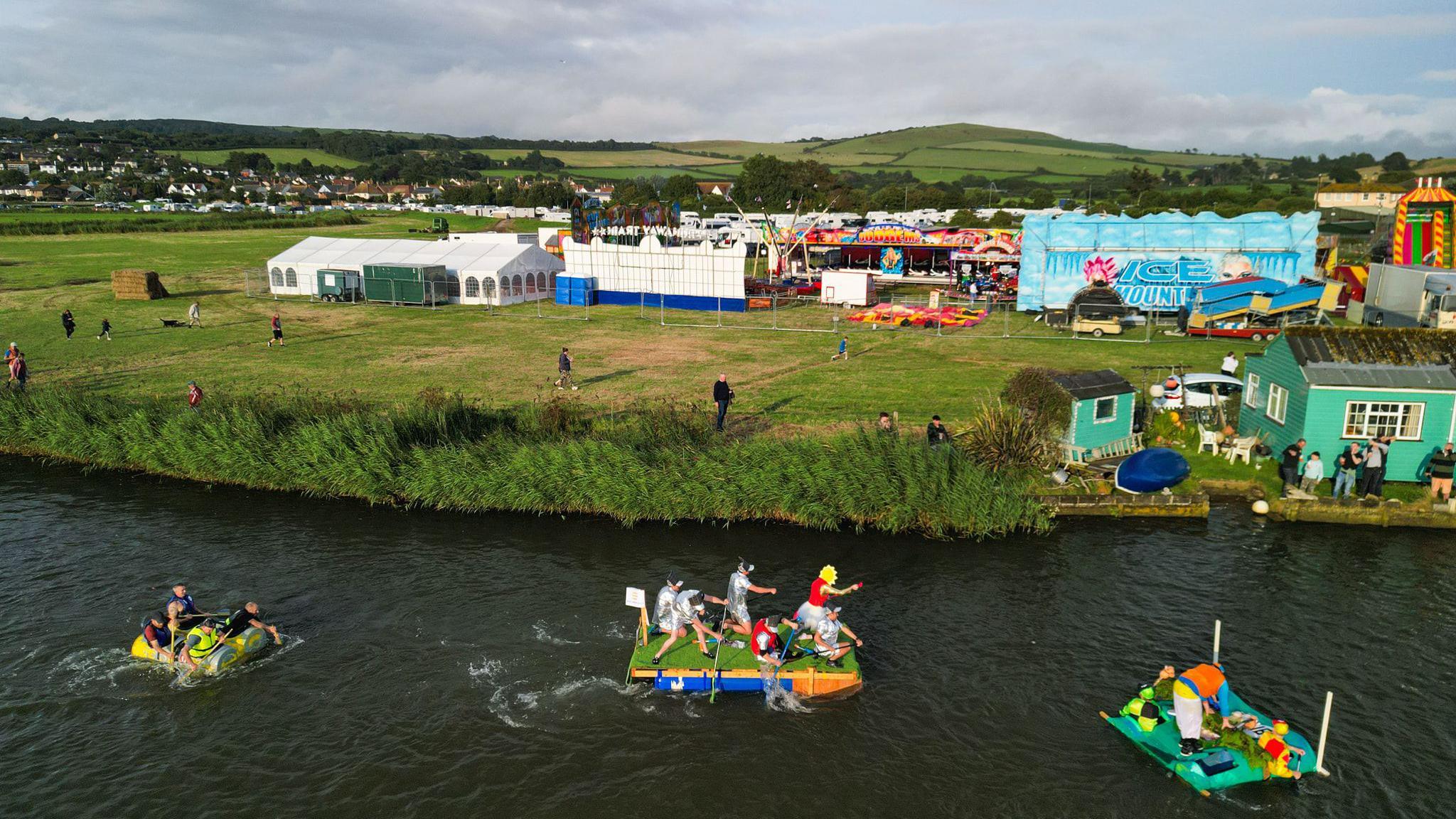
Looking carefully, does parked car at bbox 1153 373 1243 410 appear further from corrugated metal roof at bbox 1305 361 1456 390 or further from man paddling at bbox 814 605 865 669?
man paddling at bbox 814 605 865 669

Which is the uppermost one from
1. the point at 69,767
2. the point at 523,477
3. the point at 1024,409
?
the point at 1024,409

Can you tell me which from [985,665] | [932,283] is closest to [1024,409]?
[985,665]

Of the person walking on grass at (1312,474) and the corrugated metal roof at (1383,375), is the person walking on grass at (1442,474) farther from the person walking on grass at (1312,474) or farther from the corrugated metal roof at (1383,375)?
the person walking on grass at (1312,474)

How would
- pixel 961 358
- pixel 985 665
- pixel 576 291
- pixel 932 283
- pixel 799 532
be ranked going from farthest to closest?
1. pixel 932 283
2. pixel 576 291
3. pixel 961 358
4. pixel 799 532
5. pixel 985 665

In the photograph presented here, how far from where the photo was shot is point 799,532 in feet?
72.8

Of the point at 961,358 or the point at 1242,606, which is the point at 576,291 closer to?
the point at 961,358

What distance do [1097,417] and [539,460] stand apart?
52.1 ft

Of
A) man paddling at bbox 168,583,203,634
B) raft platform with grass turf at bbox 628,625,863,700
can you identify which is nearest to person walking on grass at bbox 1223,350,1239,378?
raft platform with grass turf at bbox 628,625,863,700

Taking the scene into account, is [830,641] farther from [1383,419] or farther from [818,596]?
[1383,419]

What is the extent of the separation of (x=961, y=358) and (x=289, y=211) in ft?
430

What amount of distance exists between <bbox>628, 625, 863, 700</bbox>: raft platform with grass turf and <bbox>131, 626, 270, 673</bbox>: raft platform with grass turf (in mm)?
7278

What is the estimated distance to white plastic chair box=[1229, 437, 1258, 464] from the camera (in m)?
24.8

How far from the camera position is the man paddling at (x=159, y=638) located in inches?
623

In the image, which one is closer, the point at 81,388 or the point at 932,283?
the point at 81,388
